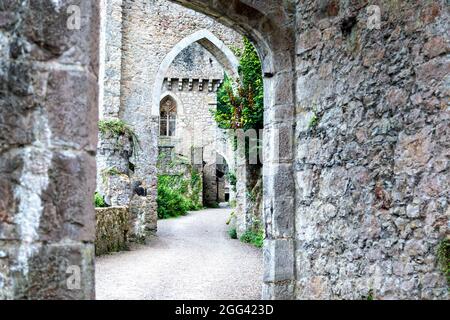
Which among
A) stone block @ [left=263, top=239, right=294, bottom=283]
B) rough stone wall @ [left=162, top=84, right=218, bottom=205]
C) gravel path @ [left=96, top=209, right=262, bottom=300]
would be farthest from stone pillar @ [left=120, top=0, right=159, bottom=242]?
rough stone wall @ [left=162, top=84, right=218, bottom=205]

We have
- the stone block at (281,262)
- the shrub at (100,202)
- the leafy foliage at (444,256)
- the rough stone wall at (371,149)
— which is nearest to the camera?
the leafy foliage at (444,256)

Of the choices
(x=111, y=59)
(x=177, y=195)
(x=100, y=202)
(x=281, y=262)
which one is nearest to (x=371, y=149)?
(x=281, y=262)

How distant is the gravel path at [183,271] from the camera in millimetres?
5637

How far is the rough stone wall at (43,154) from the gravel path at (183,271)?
3.21 meters

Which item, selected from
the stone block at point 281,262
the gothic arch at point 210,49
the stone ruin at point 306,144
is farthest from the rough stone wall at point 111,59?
the stone block at point 281,262

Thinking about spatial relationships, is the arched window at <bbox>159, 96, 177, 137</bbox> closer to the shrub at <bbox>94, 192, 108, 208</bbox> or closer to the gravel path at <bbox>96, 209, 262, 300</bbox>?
the gravel path at <bbox>96, 209, 262, 300</bbox>

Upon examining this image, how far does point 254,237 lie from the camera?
10.7 metres

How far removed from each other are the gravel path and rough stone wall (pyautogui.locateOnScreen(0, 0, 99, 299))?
3209 millimetres

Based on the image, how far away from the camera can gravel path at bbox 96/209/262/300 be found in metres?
5.64

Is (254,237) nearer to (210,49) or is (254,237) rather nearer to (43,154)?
(210,49)

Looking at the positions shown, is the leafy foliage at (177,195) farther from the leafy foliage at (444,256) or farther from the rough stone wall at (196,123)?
the leafy foliage at (444,256)

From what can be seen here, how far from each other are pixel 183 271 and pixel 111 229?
203 cm
